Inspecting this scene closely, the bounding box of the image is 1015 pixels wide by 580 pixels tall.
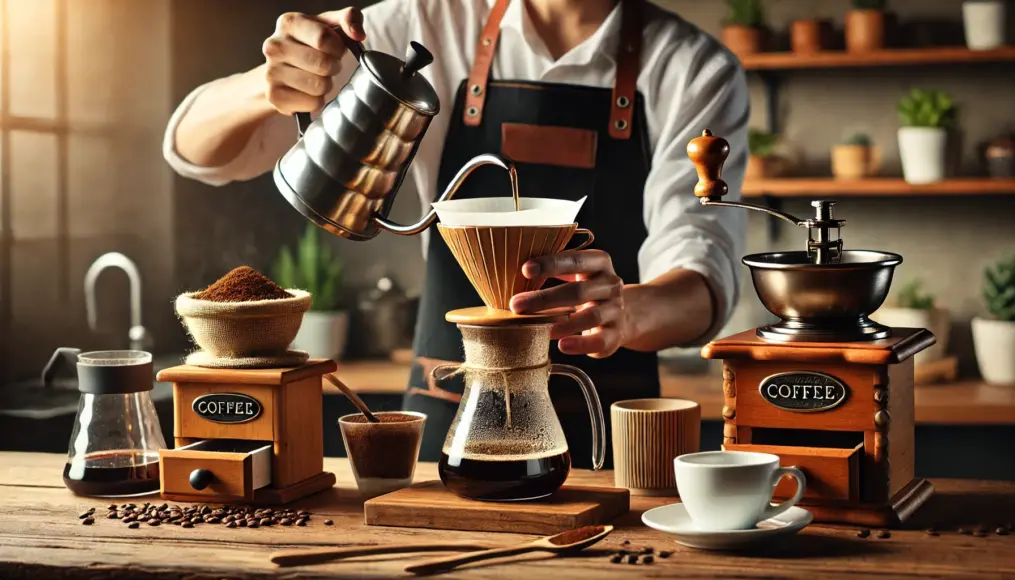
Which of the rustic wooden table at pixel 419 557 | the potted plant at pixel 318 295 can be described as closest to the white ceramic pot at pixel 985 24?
the potted plant at pixel 318 295

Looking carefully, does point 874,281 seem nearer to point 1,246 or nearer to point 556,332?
point 556,332

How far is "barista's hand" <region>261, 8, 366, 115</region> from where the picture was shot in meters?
1.68

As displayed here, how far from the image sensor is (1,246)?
3.89m

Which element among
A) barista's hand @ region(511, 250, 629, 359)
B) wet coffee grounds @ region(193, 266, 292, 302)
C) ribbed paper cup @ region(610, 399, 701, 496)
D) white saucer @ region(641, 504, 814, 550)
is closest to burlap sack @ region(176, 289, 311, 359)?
wet coffee grounds @ region(193, 266, 292, 302)

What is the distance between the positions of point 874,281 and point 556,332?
1.39ft

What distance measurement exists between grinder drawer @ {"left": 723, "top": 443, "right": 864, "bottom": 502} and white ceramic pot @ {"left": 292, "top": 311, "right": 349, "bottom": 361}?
2.81m

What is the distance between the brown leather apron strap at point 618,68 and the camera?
7.68ft

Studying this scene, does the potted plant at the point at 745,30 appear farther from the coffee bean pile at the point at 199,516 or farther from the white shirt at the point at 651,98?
the coffee bean pile at the point at 199,516

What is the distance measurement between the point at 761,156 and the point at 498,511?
9.31ft

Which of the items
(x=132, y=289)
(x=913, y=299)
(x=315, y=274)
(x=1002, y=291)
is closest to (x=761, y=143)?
(x=913, y=299)

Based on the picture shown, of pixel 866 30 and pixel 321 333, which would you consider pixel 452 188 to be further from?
pixel 866 30

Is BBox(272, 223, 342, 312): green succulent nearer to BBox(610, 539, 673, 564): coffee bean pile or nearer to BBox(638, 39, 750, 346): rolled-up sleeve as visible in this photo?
BBox(638, 39, 750, 346): rolled-up sleeve

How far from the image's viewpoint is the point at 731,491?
1.32m

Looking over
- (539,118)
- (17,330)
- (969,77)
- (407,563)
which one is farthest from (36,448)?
(969,77)
